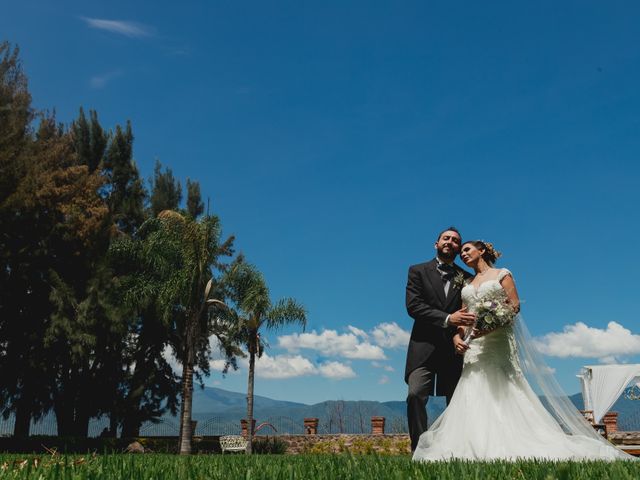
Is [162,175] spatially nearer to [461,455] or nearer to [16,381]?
[16,381]

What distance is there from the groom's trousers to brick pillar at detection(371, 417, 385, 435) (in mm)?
24956

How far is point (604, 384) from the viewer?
27.5 metres

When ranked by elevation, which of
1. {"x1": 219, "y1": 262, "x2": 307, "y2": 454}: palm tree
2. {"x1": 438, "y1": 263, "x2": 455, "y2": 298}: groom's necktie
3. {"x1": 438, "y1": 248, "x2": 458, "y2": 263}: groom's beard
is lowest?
{"x1": 438, "y1": 263, "x2": 455, "y2": 298}: groom's necktie

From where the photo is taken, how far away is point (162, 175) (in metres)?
36.6

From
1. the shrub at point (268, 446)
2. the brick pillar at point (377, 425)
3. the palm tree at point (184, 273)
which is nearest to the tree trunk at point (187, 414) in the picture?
the palm tree at point (184, 273)

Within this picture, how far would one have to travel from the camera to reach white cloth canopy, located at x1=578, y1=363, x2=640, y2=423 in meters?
27.0

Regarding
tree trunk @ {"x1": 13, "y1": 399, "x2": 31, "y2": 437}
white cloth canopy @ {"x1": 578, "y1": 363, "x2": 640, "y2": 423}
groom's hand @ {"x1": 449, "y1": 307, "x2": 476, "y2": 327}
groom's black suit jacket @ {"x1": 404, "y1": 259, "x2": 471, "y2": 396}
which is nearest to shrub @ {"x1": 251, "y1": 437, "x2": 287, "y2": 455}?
tree trunk @ {"x1": 13, "y1": 399, "x2": 31, "y2": 437}

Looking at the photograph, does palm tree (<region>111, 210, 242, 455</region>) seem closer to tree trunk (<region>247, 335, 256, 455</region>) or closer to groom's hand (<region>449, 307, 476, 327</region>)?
tree trunk (<region>247, 335, 256, 455</region>)

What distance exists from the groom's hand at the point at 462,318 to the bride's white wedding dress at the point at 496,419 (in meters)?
0.13

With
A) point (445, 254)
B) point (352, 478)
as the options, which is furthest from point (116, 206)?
point (352, 478)

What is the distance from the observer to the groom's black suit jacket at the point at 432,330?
6.30 m

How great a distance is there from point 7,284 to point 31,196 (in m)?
4.19

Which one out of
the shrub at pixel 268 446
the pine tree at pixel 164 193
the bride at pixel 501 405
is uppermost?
the pine tree at pixel 164 193

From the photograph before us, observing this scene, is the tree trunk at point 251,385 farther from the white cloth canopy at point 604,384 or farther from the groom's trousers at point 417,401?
→ the groom's trousers at point 417,401
